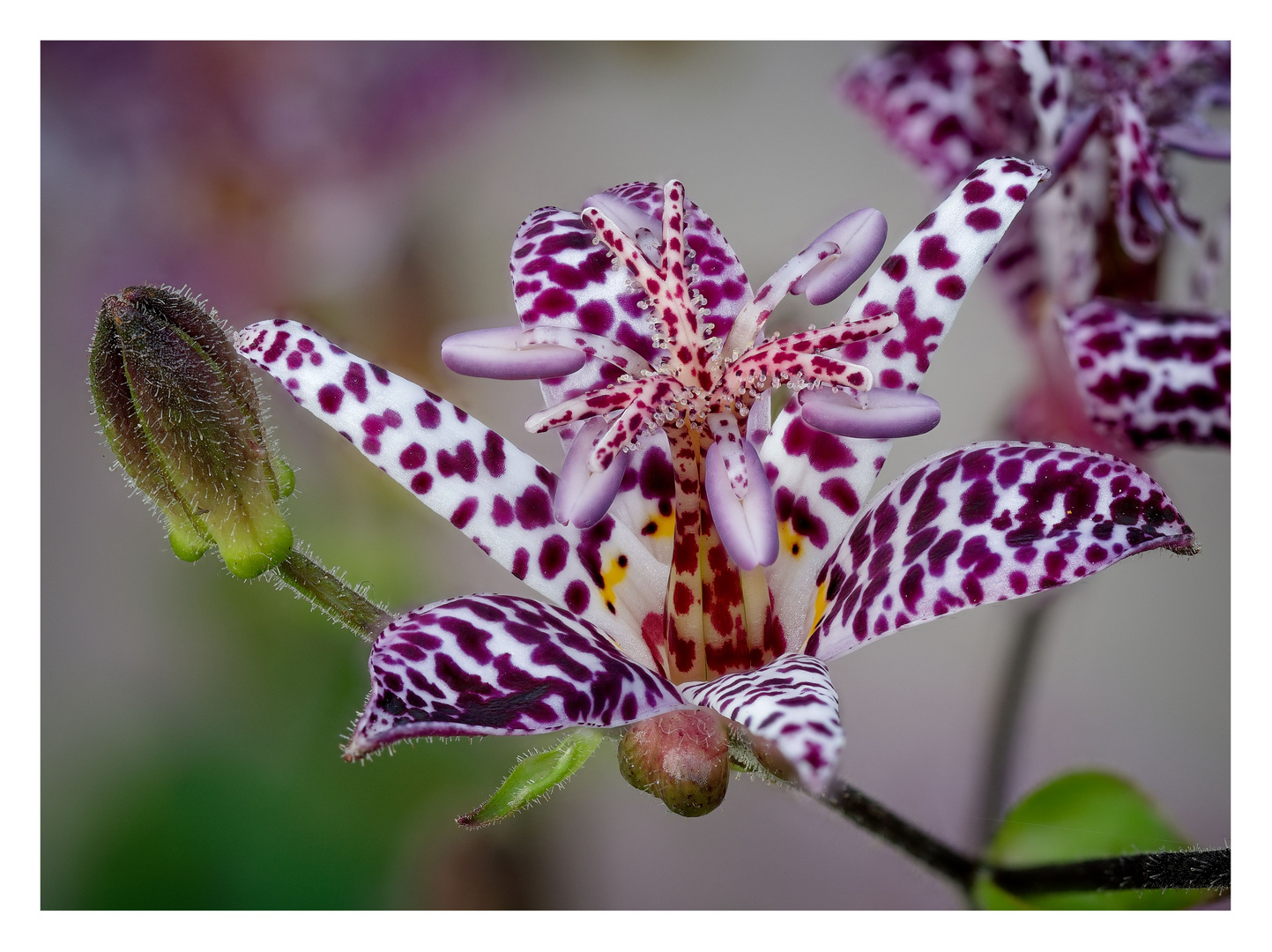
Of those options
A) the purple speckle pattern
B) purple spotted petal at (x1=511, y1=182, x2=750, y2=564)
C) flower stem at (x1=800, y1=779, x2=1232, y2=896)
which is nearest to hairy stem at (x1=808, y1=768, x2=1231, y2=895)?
flower stem at (x1=800, y1=779, x2=1232, y2=896)

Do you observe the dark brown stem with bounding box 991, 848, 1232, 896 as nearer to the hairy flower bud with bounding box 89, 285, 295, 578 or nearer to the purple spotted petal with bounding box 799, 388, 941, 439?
the purple spotted petal with bounding box 799, 388, 941, 439

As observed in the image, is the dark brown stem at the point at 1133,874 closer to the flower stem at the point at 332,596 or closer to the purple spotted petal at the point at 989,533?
the purple spotted petal at the point at 989,533

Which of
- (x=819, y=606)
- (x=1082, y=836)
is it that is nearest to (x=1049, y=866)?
(x=1082, y=836)

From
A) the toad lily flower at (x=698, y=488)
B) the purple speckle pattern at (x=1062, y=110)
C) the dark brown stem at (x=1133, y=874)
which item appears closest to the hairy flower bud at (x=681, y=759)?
the toad lily flower at (x=698, y=488)

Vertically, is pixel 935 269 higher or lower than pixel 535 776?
higher

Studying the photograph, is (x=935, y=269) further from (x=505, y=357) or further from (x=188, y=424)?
(x=188, y=424)
